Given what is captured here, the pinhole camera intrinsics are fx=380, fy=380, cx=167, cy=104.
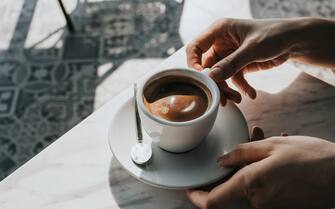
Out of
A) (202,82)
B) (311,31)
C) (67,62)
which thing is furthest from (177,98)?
(67,62)

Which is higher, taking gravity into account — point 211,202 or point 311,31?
point 311,31

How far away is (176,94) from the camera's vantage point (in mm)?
645

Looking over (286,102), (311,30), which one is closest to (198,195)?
(286,102)

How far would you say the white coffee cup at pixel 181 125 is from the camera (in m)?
0.56

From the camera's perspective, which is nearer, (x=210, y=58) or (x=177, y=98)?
(x=177, y=98)

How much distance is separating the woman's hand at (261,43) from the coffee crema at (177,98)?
0.17 feet

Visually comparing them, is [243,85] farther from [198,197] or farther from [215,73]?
[198,197]

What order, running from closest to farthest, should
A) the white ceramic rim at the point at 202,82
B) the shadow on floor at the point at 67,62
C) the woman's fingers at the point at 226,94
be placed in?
the white ceramic rim at the point at 202,82
the woman's fingers at the point at 226,94
the shadow on floor at the point at 67,62

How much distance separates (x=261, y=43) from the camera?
2.31ft

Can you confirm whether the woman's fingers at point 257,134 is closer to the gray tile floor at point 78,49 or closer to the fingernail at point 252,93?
the fingernail at point 252,93

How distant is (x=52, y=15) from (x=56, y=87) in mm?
455

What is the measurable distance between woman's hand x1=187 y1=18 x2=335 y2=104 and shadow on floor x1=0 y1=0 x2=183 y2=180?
0.84m

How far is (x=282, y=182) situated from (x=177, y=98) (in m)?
0.21

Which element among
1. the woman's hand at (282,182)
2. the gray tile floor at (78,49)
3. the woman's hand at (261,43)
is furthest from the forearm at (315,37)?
the gray tile floor at (78,49)
